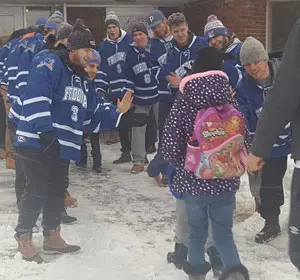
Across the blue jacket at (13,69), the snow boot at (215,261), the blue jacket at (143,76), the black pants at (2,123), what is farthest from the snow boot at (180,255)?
the black pants at (2,123)

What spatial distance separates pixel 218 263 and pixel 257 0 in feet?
21.1

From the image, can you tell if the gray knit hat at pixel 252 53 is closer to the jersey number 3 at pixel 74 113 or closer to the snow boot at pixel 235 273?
the jersey number 3 at pixel 74 113

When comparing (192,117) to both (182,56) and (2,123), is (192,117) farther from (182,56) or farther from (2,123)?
(2,123)

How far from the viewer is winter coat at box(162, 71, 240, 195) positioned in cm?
348

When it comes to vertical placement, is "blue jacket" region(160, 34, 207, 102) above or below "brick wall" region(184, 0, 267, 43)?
below

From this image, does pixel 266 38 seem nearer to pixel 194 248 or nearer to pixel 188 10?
pixel 188 10

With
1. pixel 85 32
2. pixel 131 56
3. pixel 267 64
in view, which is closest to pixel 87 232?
pixel 85 32

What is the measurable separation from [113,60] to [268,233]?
390 centimetres

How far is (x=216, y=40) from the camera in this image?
5.86 metres

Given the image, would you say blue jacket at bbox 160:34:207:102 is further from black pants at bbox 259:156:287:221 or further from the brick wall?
the brick wall

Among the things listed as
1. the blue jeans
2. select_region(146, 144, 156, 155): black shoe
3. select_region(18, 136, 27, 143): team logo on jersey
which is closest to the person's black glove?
select_region(18, 136, 27, 143): team logo on jersey

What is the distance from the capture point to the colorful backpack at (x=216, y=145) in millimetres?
3436

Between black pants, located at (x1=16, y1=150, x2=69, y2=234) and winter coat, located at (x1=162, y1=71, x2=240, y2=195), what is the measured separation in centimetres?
124

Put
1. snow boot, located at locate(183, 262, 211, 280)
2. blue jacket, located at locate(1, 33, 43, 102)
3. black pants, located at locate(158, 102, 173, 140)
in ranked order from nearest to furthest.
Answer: snow boot, located at locate(183, 262, 211, 280)
blue jacket, located at locate(1, 33, 43, 102)
black pants, located at locate(158, 102, 173, 140)
